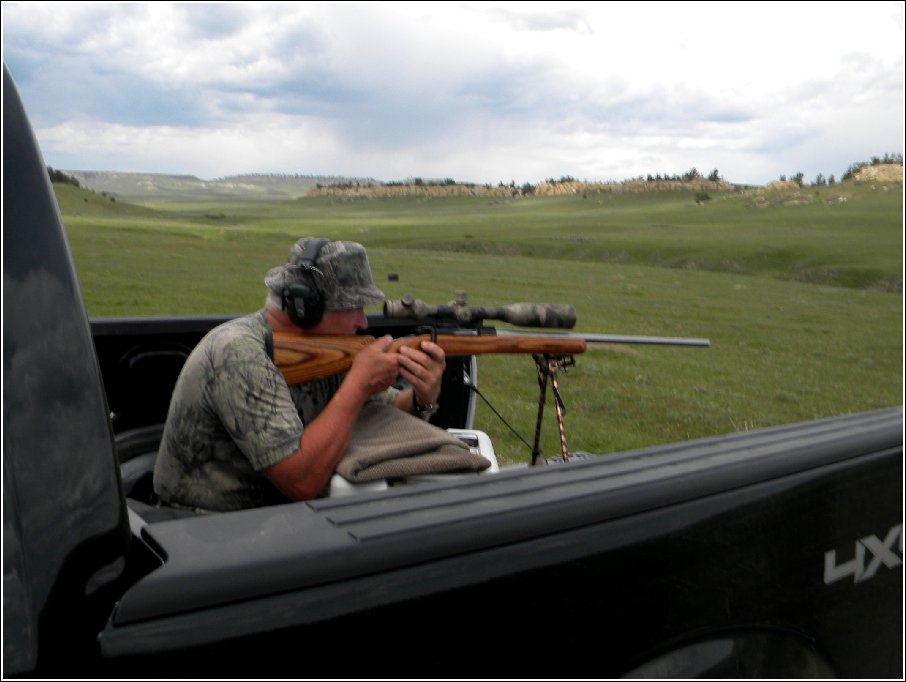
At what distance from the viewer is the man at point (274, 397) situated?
2.67 metres

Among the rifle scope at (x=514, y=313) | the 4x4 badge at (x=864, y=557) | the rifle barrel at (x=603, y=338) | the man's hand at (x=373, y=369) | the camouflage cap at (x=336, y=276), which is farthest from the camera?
the rifle barrel at (x=603, y=338)

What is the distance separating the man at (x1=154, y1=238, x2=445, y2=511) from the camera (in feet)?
8.75

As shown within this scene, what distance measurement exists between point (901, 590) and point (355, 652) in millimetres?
1669

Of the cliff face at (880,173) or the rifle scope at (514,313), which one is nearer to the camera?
the rifle scope at (514,313)

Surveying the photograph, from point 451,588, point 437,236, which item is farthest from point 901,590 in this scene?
point 437,236

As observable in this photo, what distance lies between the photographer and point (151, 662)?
1.36 metres

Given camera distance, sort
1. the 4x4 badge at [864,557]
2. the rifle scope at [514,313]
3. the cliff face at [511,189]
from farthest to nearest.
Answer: the cliff face at [511,189] → the rifle scope at [514,313] → the 4x4 badge at [864,557]

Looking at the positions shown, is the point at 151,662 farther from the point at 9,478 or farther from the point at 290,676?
the point at 9,478

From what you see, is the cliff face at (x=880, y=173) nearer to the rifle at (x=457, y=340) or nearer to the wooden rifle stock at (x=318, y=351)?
the rifle at (x=457, y=340)

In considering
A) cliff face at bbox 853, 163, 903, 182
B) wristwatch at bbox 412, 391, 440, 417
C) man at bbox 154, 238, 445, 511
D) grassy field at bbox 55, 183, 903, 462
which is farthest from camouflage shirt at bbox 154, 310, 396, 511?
cliff face at bbox 853, 163, 903, 182

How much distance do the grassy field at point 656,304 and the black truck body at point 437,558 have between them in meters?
5.12

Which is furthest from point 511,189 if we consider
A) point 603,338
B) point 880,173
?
point 603,338

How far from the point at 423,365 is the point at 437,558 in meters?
1.51

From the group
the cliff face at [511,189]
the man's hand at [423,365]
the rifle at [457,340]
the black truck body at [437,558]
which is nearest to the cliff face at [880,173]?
the cliff face at [511,189]
